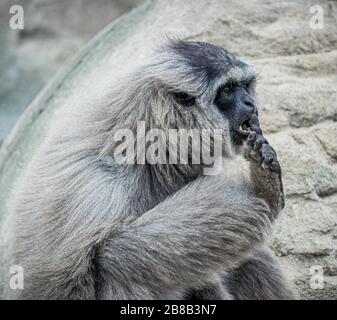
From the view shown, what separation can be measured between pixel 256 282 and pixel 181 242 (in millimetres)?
1279

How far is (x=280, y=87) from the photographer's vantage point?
8.38 m

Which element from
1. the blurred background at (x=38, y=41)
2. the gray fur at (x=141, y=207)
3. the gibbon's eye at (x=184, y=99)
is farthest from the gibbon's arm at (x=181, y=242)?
the blurred background at (x=38, y=41)

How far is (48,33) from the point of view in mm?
14789

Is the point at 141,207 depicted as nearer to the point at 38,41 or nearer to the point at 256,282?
the point at 256,282

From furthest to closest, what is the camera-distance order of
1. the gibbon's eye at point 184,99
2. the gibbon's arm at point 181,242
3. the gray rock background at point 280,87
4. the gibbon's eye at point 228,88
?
the gray rock background at point 280,87 < the gibbon's eye at point 228,88 < the gibbon's eye at point 184,99 < the gibbon's arm at point 181,242

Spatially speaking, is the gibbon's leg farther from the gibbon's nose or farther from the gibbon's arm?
the gibbon's nose

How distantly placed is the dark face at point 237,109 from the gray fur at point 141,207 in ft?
0.27

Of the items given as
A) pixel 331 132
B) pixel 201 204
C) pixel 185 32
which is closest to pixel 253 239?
pixel 201 204

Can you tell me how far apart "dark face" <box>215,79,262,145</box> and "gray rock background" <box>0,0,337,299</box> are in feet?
5.97

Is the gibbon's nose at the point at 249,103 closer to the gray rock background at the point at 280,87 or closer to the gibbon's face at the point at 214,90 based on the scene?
the gibbon's face at the point at 214,90

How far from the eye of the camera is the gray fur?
209 inches

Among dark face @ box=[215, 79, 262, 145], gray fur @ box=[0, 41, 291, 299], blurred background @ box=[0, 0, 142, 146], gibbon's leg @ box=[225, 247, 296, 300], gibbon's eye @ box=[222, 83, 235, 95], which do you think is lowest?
gibbon's leg @ box=[225, 247, 296, 300]

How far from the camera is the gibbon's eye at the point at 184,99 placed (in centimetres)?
577

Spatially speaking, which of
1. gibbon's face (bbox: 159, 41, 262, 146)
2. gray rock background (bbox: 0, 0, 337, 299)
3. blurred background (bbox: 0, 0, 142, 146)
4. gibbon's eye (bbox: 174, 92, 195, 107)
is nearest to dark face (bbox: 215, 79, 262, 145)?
gibbon's face (bbox: 159, 41, 262, 146)
